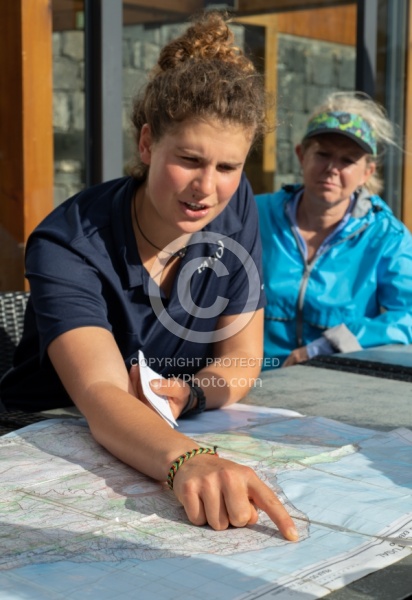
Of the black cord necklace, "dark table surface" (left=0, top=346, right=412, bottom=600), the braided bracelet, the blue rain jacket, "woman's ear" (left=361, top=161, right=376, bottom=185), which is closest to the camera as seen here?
the braided bracelet

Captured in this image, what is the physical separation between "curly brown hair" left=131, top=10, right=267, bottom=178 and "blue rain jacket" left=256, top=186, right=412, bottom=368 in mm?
1226

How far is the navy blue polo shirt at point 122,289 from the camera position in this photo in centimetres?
196

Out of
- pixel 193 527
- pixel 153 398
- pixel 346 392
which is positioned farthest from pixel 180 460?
pixel 346 392

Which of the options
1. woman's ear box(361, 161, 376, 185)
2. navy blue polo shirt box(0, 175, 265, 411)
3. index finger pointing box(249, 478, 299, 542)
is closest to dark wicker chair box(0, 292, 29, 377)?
navy blue polo shirt box(0, 175, 265, 411)

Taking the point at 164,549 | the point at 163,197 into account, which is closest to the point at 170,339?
the point at 163,197

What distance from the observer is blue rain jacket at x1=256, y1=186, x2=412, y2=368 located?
3326mm

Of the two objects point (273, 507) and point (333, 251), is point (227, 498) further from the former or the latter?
point (333, 251)

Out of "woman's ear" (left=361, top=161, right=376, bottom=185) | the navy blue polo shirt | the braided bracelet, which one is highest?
"woman's ear" (left=361, top=161, right=376, bottom=185)

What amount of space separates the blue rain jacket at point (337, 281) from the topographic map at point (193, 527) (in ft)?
4.70

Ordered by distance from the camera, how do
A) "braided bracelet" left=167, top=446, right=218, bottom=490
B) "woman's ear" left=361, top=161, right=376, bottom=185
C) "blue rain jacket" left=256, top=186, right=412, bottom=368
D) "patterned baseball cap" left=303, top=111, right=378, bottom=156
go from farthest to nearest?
"woman's ear" left=361, top=161, right=376, bottom=185 < "patterned baseball cap" left=303, top=111, right=378, bottom=156 < "blue rain jacket" left=256, top=186, right=412, bottom=368 < "braided bracelet" left=167, top=446, right=218, bottom=490

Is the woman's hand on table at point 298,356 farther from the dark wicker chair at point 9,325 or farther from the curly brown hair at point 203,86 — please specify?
the curly brown hair at point 203,86

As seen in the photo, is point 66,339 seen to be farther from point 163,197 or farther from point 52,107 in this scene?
point 52,107

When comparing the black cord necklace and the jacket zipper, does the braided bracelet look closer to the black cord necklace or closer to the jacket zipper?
the black cord necklace

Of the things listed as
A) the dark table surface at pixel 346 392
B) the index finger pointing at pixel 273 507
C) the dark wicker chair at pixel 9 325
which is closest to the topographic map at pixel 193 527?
the index finger pointing at pixel 273 507
